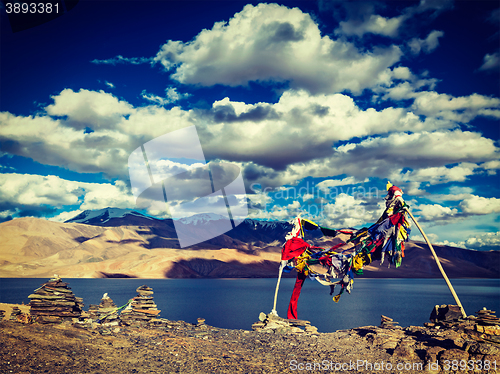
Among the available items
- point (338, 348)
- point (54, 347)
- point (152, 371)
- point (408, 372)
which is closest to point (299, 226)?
point (338, 348)

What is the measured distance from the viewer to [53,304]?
13.7 m

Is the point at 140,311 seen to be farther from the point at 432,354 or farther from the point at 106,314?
the point at 432,354

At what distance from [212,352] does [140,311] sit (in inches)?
247

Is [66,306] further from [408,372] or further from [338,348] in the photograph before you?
[408,372]

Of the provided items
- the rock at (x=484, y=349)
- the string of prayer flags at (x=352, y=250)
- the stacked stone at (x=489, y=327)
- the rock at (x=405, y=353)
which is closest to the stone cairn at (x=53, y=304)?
the string of prayer flags at (x=352, y=250)

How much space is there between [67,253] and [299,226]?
573ft

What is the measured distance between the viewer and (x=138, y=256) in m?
164

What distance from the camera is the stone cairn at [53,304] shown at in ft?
44.4

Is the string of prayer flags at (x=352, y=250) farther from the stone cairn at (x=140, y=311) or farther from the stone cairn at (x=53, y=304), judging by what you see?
the stone cairn at (x=53, y=304)

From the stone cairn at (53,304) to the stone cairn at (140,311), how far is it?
2.86 meters

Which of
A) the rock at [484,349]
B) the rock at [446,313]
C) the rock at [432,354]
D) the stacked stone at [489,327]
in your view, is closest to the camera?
the rock at [484,349]

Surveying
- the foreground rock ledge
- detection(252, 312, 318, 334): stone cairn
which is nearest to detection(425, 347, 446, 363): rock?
the foreground rock ledge

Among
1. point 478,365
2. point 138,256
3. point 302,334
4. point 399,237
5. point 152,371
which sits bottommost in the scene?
point 138,256

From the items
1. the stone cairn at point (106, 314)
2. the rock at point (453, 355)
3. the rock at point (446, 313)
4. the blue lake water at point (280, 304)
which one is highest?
the rock at point (453, 355)
